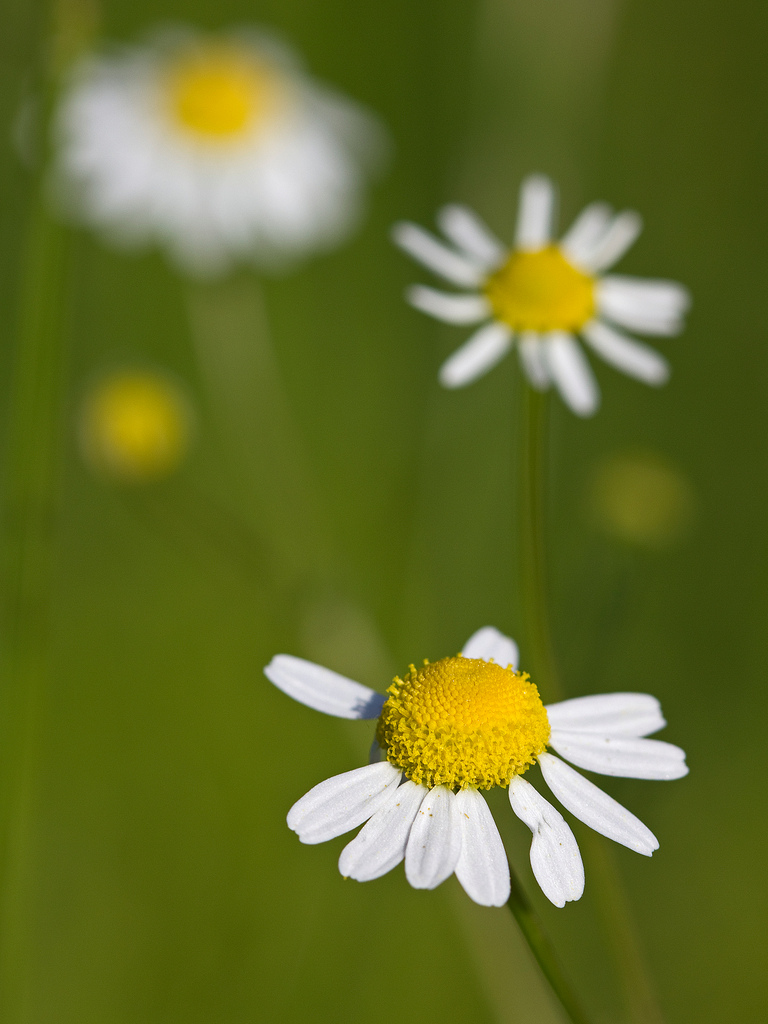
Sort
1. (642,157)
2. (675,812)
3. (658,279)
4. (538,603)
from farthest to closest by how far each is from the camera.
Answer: (642,157)
(658,279)
(675,812)
(538,603)

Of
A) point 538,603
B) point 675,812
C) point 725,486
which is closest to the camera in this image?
point 538,603

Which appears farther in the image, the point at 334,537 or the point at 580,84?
the point at 580,84

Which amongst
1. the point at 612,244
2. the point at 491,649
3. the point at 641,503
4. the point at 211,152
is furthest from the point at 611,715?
the point at 211,152

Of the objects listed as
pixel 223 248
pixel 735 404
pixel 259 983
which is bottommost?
pixel 259 983

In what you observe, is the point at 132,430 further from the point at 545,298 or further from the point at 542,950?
the point at 542,950

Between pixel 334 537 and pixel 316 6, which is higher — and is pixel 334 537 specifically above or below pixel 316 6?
below

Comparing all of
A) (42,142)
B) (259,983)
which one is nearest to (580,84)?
(42,142)

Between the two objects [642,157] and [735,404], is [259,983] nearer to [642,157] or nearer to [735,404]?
[735,404]

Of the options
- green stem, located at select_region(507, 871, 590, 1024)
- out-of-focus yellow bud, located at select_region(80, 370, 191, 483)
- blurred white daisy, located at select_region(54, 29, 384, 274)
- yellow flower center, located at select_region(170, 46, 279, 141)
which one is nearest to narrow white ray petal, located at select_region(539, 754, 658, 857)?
green stem, located at select_region(507, 871, 590, 1024)
